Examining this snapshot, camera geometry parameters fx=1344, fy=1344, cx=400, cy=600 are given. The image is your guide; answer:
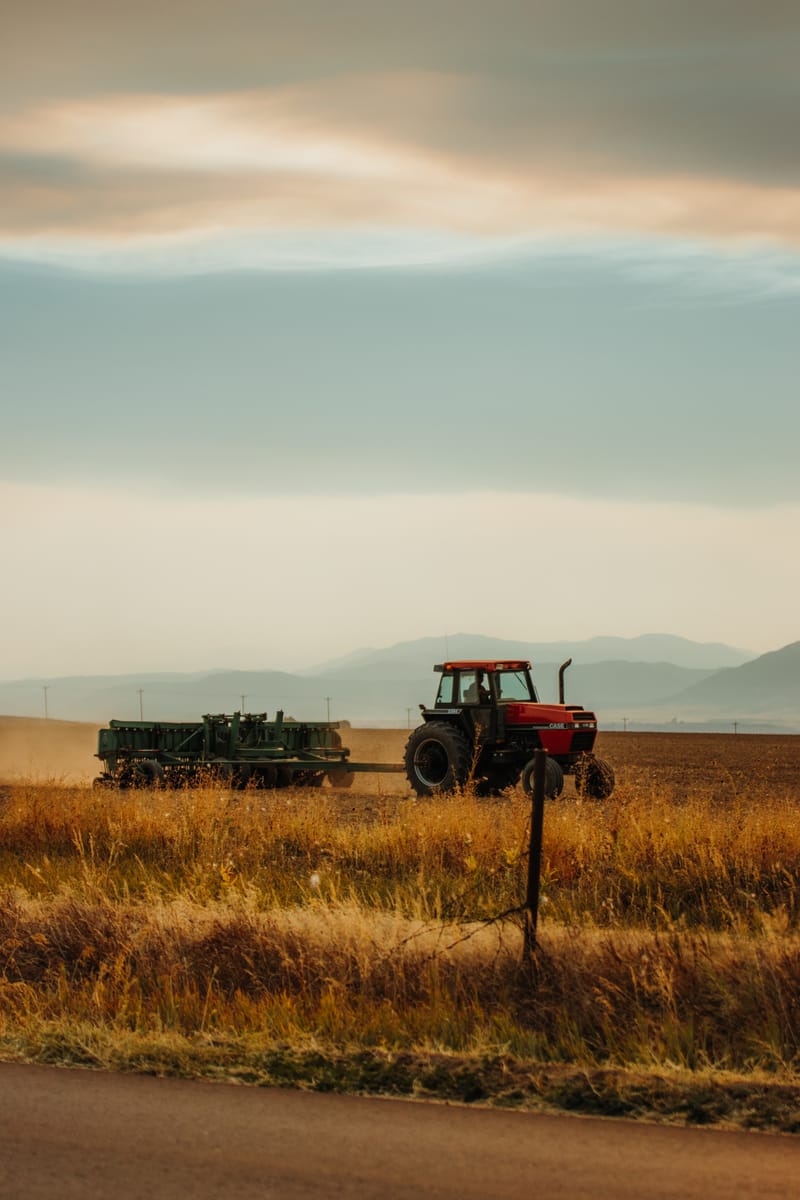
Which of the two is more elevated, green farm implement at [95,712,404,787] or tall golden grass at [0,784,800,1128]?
green farm implement at [95,712,404,787]

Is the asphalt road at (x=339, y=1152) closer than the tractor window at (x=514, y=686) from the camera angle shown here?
Yes

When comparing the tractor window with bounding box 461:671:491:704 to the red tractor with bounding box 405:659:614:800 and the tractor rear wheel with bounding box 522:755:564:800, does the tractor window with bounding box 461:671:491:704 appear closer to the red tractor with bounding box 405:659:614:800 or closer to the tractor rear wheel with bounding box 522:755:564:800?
the red tractor with bounding box 405:659:614:800

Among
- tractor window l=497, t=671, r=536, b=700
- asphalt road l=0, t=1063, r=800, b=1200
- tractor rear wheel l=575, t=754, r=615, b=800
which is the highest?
tractor window l=497, t=671, r=536, b=700

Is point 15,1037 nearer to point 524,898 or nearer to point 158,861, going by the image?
point 524,898

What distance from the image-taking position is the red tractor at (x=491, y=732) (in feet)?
76.6

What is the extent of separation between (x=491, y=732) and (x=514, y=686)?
121cm

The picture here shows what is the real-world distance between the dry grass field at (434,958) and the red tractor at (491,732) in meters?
5.82

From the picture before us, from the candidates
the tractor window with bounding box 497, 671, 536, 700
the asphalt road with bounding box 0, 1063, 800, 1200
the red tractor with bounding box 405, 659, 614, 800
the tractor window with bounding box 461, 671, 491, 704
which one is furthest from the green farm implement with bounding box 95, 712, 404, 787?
the asphalt road with bounding box 0, 1063, 800, 1200

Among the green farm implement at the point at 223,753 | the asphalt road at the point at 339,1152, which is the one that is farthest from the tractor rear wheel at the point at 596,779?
the asphalt road at the point at 339,1152

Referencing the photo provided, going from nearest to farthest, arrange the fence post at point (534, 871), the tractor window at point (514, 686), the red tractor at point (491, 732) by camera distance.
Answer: the fence post at point (534, 871) → the red tractor at point (491, 732) → the tractor window at point (514, 686)

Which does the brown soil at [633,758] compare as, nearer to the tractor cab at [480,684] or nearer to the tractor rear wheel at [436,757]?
the tractor rear wheel at [436,757]

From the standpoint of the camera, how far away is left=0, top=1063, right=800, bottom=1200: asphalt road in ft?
18.7

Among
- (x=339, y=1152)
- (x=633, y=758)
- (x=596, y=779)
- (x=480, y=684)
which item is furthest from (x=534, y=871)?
(x=633, y=758)

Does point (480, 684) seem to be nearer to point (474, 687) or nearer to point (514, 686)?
point (474, 687)
